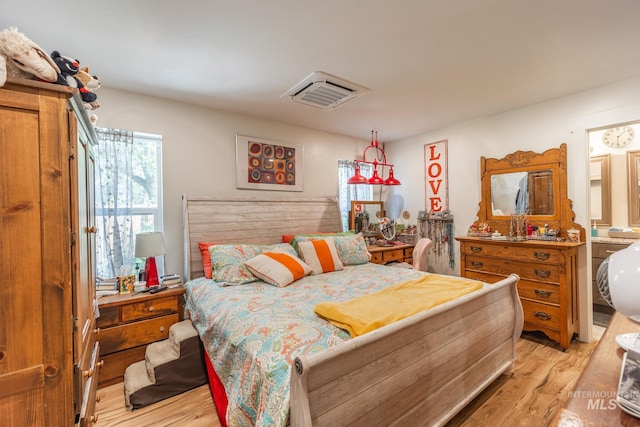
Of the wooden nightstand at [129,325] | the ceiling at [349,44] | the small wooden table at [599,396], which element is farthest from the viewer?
the wooden nightstand at [129,325]

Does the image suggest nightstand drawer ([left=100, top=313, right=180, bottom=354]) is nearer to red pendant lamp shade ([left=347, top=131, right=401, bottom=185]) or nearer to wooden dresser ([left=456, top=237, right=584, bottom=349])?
red pendant lamp shade ([left=347, top=131, right=401, bottom=185])

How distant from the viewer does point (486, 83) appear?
247 cm

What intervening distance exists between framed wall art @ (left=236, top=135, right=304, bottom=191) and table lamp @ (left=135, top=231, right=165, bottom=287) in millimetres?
1048

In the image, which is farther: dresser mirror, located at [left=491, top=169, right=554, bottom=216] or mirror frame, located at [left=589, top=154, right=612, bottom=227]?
mirror frame, located at [left=589, top=154, right=612, bottom=227]

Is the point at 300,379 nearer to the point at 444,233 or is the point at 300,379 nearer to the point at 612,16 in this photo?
the point at 612,16

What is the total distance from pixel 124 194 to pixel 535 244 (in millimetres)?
3881

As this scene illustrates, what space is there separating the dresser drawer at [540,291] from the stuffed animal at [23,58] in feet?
12.0

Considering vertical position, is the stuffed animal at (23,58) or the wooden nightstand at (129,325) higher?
the stuffed animal at (23,58)

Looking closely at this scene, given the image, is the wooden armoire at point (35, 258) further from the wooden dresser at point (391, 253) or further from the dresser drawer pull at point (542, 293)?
the dresser drawer pull at point (542, 293)

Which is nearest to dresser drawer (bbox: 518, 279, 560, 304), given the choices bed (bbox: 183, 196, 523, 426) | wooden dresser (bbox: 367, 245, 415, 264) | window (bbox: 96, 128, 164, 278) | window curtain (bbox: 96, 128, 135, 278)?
bed (bbox: 183, 196, 523, 426)

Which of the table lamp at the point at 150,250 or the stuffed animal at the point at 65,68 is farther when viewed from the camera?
the table lamp at the point at 150,250

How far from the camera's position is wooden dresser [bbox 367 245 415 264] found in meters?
3.56

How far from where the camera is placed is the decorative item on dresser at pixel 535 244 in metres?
2.56

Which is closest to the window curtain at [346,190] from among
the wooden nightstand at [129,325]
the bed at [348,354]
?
the bed at [348,354]
